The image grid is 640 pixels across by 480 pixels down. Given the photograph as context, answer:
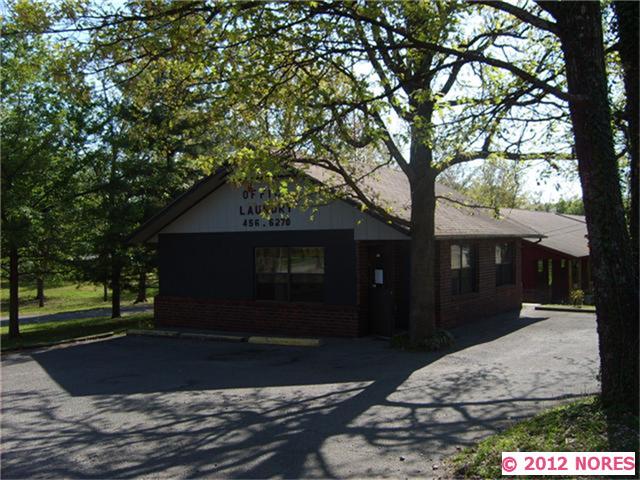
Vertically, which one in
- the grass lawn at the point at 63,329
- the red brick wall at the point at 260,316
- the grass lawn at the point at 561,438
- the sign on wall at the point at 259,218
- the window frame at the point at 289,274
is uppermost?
the sign on wall at the point at 259,218

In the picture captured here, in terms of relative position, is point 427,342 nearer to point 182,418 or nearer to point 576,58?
point 182,418

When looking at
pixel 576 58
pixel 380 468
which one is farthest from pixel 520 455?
pixel 576 58

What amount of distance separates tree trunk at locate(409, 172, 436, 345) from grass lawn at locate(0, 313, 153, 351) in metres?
9.65

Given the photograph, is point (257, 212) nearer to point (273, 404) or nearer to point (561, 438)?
point (273, 404)

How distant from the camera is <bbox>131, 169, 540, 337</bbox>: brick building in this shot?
14.8 metres

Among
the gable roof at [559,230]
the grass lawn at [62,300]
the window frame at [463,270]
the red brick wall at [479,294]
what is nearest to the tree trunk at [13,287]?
the grass lawn at [62,300]

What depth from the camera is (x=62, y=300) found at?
126ft

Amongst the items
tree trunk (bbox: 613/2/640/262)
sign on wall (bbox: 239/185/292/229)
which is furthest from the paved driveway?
sign on wall (bbox: 239/185/292/229)

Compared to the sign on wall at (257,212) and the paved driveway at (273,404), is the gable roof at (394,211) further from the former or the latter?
the paved driveway at (273,404)

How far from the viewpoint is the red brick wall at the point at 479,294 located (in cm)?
1558

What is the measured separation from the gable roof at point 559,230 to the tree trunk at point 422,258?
41.8 feet

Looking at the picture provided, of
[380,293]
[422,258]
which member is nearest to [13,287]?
[380,293]

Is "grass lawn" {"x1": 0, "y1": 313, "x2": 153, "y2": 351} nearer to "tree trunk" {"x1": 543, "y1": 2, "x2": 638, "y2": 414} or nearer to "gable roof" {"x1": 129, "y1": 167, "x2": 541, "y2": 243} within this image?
"gable roof" {"x1": 129, "y1": 167, "x2": 541, "y2": 243}

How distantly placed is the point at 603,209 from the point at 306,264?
396 inches
